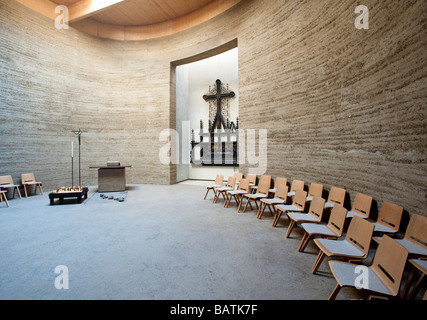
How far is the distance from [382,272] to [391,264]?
0.16 metres

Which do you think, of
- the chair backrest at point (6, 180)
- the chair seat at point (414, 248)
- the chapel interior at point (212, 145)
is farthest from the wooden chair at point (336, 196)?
the chair backrest at point (6, 180)

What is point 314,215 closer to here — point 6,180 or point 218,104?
point 218,104

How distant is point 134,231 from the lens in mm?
3584

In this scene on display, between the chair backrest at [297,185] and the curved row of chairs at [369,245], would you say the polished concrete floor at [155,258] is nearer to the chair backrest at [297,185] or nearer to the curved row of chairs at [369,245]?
the curved row of chairs at [369,245]

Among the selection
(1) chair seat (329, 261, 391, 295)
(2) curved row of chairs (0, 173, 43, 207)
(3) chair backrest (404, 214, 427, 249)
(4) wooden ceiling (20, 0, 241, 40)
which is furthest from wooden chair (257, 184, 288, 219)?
(2) curved row of chairs (0, 173, 43, 207)

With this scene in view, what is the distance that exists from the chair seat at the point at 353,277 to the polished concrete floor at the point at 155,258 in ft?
1.15

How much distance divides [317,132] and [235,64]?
21.7ft

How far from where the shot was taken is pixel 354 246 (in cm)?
221

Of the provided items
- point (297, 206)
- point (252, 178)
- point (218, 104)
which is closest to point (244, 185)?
point (252, 178)

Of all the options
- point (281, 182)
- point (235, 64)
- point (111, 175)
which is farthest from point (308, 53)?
point (111, 175)

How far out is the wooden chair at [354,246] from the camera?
6.55ft

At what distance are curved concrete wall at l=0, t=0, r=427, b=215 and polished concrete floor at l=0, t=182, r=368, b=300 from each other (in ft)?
5.59

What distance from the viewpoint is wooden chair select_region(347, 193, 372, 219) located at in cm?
302
